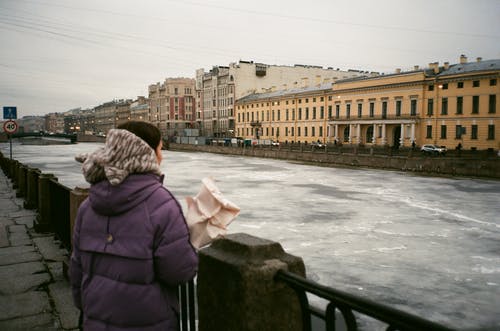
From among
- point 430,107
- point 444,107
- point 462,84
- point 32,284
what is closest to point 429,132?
point 430,107

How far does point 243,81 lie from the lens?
9088 cm

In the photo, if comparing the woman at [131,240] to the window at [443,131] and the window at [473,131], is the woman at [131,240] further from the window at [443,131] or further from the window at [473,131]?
the window at [443,131]

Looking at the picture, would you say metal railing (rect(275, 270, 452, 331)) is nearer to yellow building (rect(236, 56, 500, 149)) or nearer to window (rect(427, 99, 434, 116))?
yellow building (rect(236, 56, 500, 149))

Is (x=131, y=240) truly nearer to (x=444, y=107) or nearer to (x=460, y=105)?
(x=460, y=105)

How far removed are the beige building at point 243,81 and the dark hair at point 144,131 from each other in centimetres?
8647

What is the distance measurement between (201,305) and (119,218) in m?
1.03

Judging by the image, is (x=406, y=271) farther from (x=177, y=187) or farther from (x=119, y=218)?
(x=177, y=187)

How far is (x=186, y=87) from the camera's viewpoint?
124688 mm

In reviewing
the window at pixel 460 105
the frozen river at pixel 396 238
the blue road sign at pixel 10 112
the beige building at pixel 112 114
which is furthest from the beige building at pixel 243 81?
the beige building at pixel 112 114

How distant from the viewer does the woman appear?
2.05 meters

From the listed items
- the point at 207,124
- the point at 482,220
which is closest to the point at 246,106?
the point at 207,124

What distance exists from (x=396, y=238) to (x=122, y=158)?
33.5 ft

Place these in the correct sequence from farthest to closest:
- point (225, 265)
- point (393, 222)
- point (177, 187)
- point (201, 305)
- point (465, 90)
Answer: point (465, 90) < point (177, 187) < point (393, 222) < point (201, 305) < point (225, 265)

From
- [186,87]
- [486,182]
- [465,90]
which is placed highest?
[186,87]
